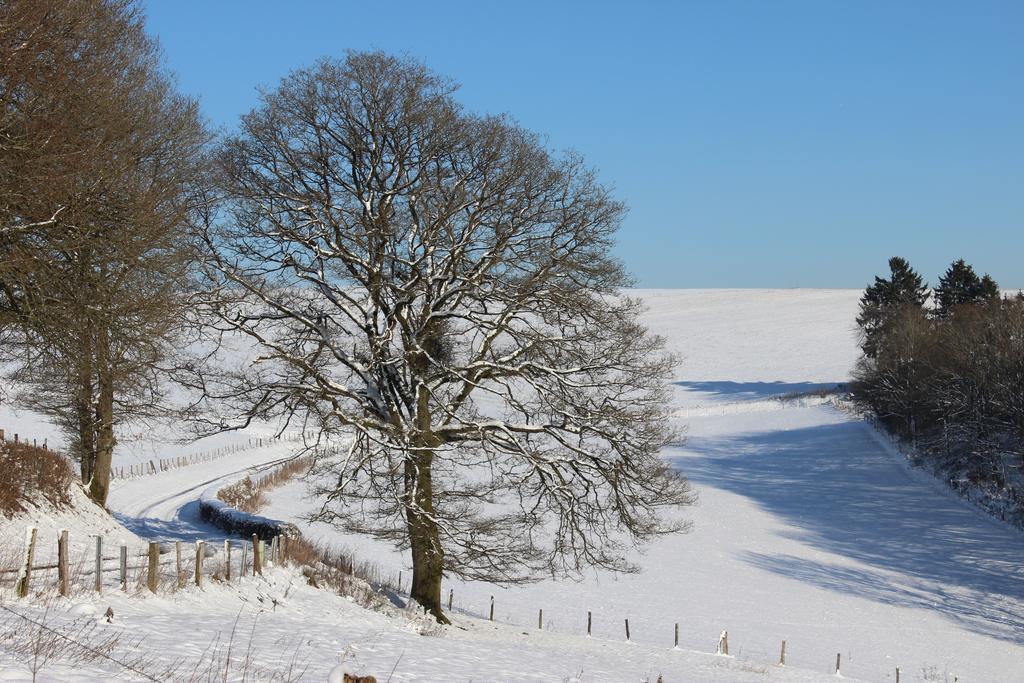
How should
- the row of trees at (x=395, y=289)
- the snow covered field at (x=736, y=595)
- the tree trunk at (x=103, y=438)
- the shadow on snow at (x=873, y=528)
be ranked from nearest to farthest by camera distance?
1. the snow covered field at (x=736, y=595)
2. the row of trees at (x=395, y=289)
3. the tree trunk at (x=103, y=438)
4. the shadow on snow at (x=873, y=528)

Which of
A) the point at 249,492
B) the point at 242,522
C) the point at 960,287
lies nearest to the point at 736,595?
the point at 242,522

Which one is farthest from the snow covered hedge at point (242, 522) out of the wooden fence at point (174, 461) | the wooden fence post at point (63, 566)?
the wooden fence post at point (63, 566)

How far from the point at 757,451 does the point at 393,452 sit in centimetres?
4856

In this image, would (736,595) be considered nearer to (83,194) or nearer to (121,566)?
(121,566)

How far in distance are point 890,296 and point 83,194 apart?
247 feet

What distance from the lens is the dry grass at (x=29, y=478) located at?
18.7m

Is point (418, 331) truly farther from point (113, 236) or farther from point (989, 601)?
point (989, 601)

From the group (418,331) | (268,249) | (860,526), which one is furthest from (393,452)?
(860,526)

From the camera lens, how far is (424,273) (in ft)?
Result: 58.5

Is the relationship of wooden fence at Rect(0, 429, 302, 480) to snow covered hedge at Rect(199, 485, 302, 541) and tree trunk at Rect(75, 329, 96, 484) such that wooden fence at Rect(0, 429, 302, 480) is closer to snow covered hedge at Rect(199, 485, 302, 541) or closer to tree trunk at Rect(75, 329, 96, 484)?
snow covered hedge at Rect(199, 485, 302, 541)

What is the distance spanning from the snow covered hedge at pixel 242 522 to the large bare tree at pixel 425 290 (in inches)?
255

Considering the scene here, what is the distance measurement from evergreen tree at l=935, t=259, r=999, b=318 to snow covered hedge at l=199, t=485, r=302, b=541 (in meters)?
59.7

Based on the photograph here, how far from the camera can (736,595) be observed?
31.9 metres

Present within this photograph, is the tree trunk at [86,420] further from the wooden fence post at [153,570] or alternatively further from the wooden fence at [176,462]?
the wooden fence at [176,462]
